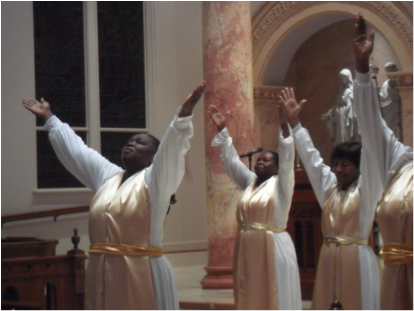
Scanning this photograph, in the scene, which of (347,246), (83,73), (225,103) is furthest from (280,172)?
(83,73)

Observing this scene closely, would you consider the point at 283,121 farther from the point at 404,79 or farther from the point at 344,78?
the point at 344,78

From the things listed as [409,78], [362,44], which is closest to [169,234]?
[409,78]

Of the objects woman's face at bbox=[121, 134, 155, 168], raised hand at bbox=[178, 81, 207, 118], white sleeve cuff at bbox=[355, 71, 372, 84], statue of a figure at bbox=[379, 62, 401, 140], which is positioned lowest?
woman's face at bbox=[121, 134, 155, 168]

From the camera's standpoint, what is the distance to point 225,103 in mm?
9539

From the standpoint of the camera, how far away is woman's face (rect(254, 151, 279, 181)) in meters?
6.29

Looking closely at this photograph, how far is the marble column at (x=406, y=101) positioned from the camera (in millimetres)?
10945

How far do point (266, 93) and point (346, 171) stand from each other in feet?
26.8

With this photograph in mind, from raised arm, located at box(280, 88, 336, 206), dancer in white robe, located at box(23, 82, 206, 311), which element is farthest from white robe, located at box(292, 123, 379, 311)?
dancer in white robe, located at box(23, 82, 206, 311)

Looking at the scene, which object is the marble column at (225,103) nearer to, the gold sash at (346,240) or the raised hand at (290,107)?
the raised hand at (290,107)

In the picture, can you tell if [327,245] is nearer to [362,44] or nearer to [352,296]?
[352,296]

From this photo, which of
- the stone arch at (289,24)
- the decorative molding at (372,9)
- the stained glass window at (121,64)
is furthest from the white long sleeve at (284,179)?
the stained glass window at (121,64)

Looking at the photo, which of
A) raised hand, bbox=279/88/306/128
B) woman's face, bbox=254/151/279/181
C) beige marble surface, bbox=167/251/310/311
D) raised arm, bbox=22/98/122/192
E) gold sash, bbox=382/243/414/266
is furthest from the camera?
beige marble surface, bbox=167/251/310/311

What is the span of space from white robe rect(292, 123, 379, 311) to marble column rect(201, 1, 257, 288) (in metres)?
4.30

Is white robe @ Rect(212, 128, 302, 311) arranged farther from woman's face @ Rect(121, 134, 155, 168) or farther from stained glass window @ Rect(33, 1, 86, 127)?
stained glass window @ Rect(33, 1, 86, 127)
